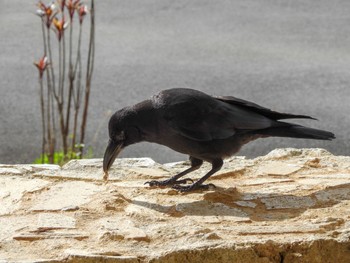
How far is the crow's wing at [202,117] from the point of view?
4.25 meters

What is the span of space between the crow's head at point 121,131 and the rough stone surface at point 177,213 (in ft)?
0.76

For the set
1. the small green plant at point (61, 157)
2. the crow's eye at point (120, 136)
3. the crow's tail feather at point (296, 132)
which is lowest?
the small green plant at point (61, 157)

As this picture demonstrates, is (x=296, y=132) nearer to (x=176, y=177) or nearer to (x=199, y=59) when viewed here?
(x=176, y=177)

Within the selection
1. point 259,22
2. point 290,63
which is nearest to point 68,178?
point 290,63

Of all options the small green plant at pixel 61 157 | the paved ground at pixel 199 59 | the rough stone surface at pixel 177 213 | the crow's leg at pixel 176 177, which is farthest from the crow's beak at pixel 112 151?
the paved ground at pixel 199 59

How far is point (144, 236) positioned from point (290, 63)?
19.9 ft

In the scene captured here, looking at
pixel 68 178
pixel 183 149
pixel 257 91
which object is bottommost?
pixel 257 91

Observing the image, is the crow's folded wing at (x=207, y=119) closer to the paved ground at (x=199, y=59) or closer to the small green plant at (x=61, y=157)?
the small green plant at (x=61, y=157)

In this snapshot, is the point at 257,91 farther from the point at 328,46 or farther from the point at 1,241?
the point at 1,241

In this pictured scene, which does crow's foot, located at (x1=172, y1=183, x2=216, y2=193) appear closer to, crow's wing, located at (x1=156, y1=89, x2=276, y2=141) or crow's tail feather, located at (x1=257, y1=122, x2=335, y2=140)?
crow's wing, located at (x1=156, y1=89, x2=276, y2=141)

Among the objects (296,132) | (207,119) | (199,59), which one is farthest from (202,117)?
(199,59)

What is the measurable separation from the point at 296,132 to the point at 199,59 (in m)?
5.38

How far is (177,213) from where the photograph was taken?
13.3 ft

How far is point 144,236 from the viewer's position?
3.68 m
